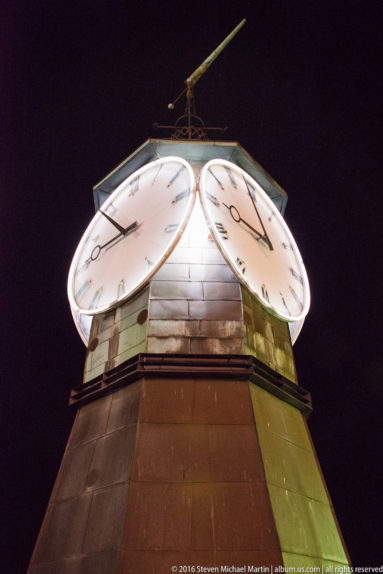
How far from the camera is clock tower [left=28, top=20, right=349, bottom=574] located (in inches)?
209

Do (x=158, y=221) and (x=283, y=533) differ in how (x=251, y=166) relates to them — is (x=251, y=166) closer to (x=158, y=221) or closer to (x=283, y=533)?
(x=158, y=221)

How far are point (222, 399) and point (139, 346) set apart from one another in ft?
5.67

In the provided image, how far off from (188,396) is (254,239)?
13.1 feet

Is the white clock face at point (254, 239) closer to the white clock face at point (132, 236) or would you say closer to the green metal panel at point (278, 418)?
the white clock face at point (132, 236)

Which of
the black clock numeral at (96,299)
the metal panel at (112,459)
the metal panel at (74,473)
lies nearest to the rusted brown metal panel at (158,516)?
the metal panel at (112,459)

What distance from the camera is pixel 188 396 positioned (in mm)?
6578

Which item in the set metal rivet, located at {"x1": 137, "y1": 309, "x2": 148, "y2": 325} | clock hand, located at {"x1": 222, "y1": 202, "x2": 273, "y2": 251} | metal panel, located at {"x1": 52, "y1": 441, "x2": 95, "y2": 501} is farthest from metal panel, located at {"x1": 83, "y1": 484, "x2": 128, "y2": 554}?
clock hand, located at {"x1": 222, "y1": 202, "x2": 273, "y2": 251}

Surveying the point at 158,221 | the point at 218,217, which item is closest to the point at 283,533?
the point at 218,217

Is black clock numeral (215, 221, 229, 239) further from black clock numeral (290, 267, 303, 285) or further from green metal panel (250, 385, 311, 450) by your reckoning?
green metal panel (250, 385, 311, 450)

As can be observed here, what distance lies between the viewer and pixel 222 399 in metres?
6.55

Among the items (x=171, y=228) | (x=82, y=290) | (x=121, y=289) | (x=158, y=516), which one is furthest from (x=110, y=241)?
(x=158, y=516)

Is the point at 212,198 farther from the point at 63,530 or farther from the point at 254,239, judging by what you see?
the point at 63,530

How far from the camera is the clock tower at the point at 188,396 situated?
5.30 m

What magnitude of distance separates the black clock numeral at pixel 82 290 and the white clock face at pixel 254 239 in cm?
312
